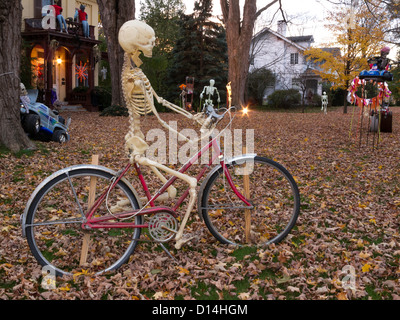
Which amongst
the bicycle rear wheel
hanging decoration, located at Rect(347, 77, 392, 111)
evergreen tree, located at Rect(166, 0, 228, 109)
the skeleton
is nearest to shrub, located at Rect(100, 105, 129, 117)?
evergreen tree, located at Rect(166, 0, 228, 109)

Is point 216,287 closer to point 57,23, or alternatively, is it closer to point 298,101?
point 57,23

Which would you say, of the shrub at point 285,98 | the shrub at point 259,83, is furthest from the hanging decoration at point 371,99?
the shrub at point 259,83

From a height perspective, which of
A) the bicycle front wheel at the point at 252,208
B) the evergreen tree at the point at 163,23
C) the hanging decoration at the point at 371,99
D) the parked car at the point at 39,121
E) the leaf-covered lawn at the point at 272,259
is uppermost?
the evergreen tree at the point at 163,23

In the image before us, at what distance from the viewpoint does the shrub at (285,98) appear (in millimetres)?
33406

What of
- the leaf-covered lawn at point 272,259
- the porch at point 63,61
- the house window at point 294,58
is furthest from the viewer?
the house window at point 294,58

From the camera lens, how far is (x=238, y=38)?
19.2m

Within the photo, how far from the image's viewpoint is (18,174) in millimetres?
7086

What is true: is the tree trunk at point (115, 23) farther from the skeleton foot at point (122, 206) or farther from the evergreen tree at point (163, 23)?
the skeleton foot at point (122, 206)

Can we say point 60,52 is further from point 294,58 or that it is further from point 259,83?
point 294,58

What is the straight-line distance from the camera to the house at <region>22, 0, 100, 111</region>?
2112 cm

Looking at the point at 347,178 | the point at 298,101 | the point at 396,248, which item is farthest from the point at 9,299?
the point at 298,101

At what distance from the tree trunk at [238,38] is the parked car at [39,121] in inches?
400
